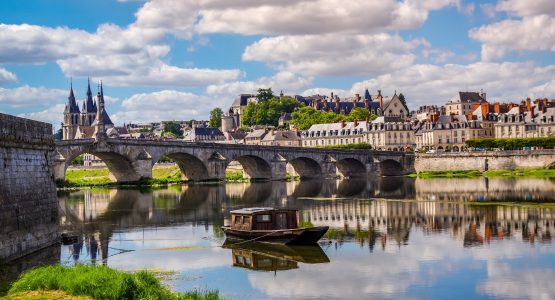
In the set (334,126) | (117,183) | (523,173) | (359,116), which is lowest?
(523,173)

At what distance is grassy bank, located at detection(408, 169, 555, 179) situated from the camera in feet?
299

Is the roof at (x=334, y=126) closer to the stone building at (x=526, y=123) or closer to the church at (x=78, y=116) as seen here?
the stone building at (x=526, y=123)

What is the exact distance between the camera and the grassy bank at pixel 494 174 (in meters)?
91.2

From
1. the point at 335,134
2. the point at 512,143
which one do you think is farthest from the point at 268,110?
the point at 512,143

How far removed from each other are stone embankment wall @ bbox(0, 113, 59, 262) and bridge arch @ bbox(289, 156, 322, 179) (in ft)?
240

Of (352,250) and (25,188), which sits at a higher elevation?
(25,188)

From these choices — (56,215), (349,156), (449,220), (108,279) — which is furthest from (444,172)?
(108,279)

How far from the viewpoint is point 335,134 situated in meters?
140

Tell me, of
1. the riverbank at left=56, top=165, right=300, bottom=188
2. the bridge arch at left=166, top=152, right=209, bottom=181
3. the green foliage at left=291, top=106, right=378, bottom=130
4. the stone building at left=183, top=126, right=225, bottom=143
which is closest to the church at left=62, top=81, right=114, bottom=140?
the stone building at left=183, top=126, right=225, bottom=143

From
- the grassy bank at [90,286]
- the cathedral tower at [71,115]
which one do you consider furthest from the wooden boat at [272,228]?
the cathedral tower at [71,115]

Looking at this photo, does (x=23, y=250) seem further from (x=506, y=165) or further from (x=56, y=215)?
(x=506, y=165)

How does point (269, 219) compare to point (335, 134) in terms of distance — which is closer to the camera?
point (269, 219)

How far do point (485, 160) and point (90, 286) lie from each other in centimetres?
8977

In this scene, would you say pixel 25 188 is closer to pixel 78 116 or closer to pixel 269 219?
pixel 269 219
